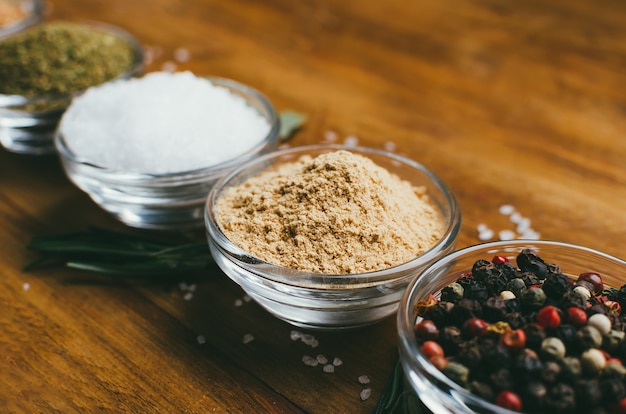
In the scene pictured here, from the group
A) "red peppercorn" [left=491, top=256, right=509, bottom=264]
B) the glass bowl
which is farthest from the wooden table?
"red peppercorn" [left=491, top=256, right=509, bottom=264]

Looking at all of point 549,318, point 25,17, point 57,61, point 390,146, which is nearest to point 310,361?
point 549,318

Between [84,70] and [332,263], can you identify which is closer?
[332,263]

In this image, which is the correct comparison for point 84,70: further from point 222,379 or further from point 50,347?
point 222,379

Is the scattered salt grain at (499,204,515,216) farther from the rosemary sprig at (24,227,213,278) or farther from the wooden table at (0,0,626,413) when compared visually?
the rosemary sprig at (24,227,213,278)

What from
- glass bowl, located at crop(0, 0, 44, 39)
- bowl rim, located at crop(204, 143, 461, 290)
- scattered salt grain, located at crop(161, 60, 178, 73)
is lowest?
glass bowl, located at crop(0, 0, 44, 39)

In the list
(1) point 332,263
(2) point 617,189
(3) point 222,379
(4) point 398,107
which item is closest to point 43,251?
(3) point 222,379

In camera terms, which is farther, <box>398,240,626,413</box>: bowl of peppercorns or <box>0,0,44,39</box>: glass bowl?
<box>0,0,44,39</box>: glass bowl

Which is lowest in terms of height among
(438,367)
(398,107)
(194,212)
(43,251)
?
(43,251)
